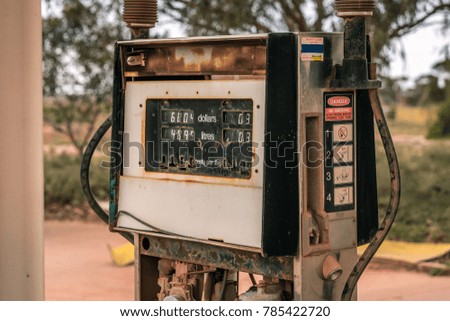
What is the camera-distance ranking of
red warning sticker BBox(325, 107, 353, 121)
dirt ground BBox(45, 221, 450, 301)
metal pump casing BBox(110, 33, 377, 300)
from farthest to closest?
1. dirt ground BBox(45, 221, 450, 301)
2. red warning sticker BBox(325, 107, 353, 121)
3. metal pump casing BBox(110, 33, 377, 300)

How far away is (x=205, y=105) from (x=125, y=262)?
19.7ft

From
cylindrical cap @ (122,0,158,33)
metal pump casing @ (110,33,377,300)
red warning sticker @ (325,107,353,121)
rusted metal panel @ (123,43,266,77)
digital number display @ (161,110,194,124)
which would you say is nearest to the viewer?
metal pump casing @ (110,33,377,300)

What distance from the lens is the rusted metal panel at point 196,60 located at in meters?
5.10

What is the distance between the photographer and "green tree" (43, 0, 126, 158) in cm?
1571

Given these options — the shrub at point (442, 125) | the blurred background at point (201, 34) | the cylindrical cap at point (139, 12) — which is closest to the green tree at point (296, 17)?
the blurred background at point (201, 34)

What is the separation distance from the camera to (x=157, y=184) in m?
5.62

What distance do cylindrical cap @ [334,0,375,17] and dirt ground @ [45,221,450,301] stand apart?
452 cm

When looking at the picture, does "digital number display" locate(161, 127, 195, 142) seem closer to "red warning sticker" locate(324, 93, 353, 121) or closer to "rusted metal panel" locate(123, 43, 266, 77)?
"rusted metal panel" locate(123, 43, 266, 77)

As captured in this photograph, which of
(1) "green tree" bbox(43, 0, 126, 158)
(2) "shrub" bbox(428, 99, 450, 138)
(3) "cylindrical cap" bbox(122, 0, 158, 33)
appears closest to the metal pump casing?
(3) "cylindrical cap" bbox(122, 0, 158, 33)

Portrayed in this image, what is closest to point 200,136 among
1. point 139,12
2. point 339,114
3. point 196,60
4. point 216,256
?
point 196,60

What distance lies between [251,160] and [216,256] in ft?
1.93

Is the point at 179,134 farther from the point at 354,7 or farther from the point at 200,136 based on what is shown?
the point at 354,7

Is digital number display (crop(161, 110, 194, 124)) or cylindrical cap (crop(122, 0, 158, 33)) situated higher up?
cylindrical cap (crop(122, 0, 158, 33))
